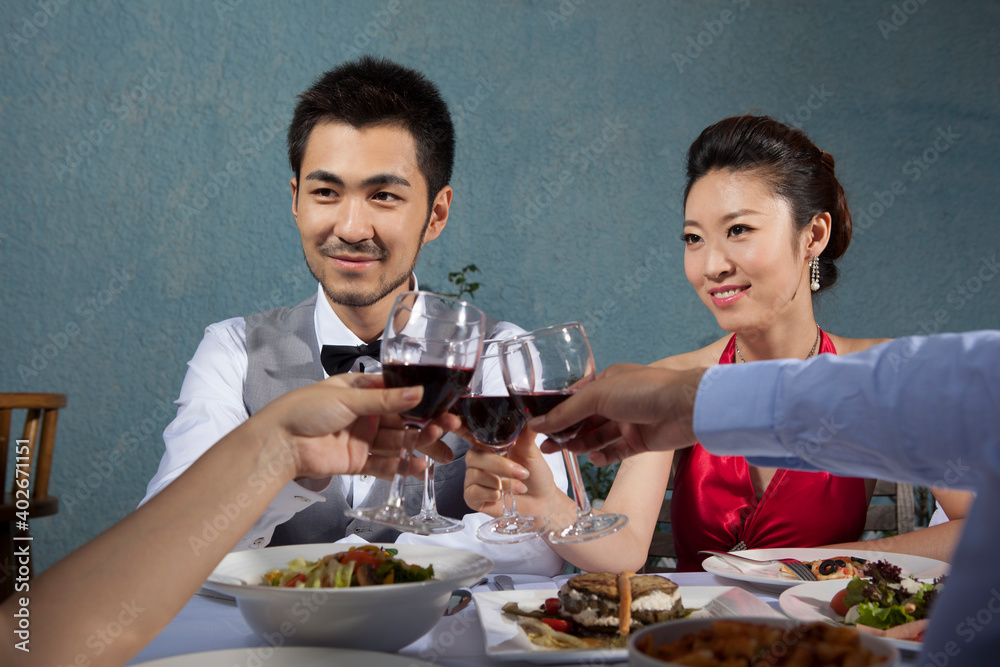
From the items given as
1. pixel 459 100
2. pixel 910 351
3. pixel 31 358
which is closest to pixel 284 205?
pixel 459 100

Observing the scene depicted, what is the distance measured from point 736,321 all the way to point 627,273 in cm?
173

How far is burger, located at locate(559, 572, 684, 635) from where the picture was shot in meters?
1.04

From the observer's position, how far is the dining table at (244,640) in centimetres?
95

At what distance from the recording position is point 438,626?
1.10 meters

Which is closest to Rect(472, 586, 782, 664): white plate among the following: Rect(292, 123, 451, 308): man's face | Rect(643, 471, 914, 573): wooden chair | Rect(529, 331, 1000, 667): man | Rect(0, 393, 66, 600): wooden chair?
Rect(529, 331, 1000, 667): man

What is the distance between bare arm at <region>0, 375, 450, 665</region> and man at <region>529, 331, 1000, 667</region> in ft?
1.21

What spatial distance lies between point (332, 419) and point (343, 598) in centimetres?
25

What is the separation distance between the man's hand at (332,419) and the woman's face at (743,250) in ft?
4.36

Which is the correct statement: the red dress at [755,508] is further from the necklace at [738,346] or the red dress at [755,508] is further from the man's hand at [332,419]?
the man's hand at [332,419]
